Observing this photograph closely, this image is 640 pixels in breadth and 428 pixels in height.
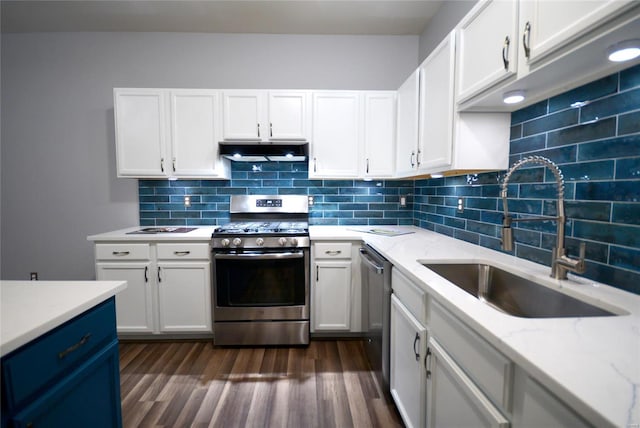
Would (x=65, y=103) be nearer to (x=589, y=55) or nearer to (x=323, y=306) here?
(x=323, y=306)

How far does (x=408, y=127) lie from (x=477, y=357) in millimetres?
1786

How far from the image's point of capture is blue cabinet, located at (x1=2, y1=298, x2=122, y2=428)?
2.40ft

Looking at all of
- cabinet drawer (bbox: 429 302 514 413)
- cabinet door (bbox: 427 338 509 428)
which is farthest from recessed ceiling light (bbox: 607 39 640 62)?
cabinet door (bbox: 427 338 509 428)

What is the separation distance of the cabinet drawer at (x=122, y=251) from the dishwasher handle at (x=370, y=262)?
1.79 metres

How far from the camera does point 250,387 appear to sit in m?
1.84

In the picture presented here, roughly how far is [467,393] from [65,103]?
13.1ft

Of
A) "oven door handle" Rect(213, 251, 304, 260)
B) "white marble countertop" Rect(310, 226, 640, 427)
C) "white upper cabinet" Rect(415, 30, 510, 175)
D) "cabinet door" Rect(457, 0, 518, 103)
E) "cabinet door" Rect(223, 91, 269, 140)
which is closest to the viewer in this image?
"white marble countertop" Rect(310, 226, 640, 427)

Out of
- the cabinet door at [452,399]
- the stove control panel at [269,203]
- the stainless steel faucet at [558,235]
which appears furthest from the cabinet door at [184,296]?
the stainless steel faucet at [558,235]

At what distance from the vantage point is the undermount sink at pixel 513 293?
1000mm

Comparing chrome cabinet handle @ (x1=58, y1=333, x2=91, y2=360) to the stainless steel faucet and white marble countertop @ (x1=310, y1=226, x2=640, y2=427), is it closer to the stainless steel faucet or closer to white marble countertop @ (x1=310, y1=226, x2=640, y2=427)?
white marble countertop @ (x1=310, y1=226, x2=640, y2=427)

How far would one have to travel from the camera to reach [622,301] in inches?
35.1

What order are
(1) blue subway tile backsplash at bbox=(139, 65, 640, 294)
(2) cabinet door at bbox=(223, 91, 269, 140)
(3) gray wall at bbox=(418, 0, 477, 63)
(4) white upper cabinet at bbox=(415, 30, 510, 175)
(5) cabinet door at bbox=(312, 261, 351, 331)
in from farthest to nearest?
1. (2) cabinet door at bbox=(223, 91, 269, 140)
2. (5) cabinet door at bbox=(312, 261, 351, 331)
3. (3) gray wall at bbox=(418, 0, 477, 63)
4. (4) white upper cabinet at bbox=(415, 30, 510, 175)
5. (1) blue subway tile backsplash at bbox=(139, 65, 640, 294)

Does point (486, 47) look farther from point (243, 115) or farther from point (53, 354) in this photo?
point (53, 354)

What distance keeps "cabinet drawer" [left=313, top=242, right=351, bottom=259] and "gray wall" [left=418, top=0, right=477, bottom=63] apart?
1.92 meters
